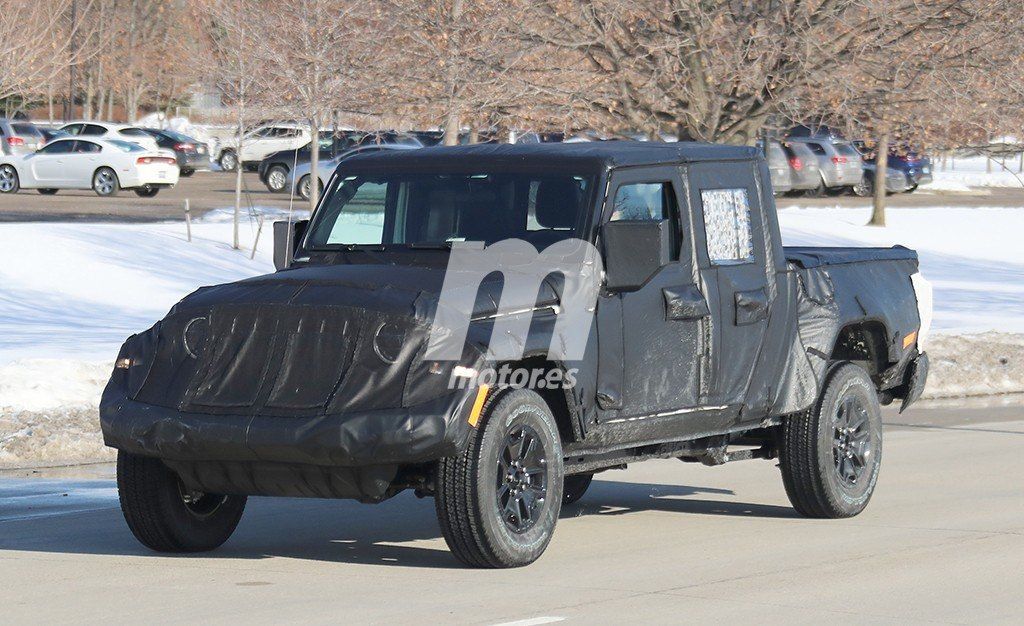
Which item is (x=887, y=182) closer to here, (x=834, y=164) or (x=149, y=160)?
(x=834, y=164)

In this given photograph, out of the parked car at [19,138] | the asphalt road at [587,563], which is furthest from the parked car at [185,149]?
the asphalt road at [587,563]

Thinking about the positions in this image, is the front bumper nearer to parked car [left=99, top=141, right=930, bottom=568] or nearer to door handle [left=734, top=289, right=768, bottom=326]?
parked car [left=99, top=141, right=930, bottom=568]

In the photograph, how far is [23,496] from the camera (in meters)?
10.7

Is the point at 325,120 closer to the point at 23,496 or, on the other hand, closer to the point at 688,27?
the point at 688,27


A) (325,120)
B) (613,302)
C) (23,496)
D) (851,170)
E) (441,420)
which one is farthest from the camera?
(851,170)

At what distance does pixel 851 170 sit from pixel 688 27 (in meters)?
31.8

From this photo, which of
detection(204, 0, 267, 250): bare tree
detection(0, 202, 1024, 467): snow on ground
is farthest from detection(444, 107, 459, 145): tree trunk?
detection(204, 0, 267, 250): bare tree

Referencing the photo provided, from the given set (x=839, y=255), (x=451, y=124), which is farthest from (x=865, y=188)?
(x=839, y=255)

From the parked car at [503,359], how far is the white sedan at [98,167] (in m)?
33.3

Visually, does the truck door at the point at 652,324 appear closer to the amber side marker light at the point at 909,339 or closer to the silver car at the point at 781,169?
the amber side marker light at the point at 909,339

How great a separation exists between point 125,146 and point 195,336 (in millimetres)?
35604

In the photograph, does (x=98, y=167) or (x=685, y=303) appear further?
(x=98, y=167)

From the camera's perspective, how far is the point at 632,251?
8.34 m

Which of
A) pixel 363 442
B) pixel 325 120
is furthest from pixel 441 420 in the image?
pixel 325 120
